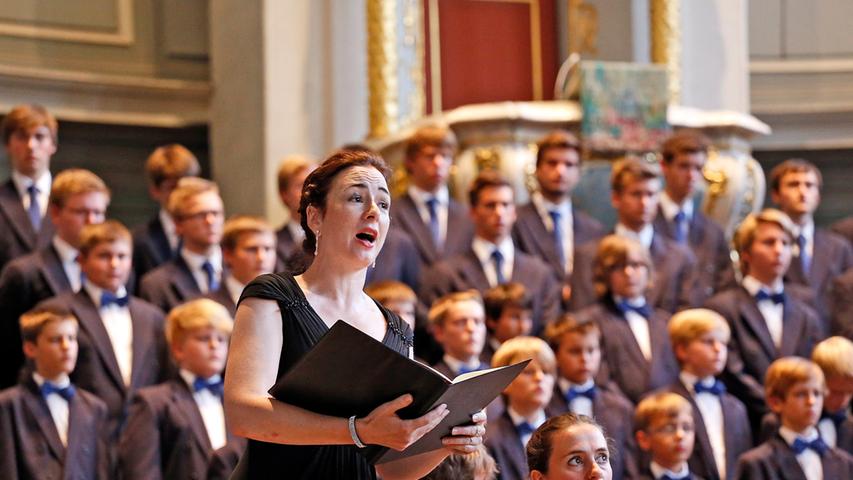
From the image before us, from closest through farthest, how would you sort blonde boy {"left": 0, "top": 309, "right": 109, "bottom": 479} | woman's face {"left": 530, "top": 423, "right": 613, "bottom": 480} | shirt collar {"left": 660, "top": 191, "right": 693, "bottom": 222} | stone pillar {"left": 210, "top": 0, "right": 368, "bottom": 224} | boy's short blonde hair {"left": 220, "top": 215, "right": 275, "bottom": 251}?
woman's face {"left": 530, "top": 423, "right": 613, "bottom": 480} < blonde boy {"left": 0, "top": 309, "right": 109, "bottom": 479} < boy's short blonde hair {"left": 220, "top": 215, "right": 275, "bottom": 251} < shirt collar {"left": 660, "top": 191, "right": 693, "bottom": 222} < stone pillar {"left": 210, "top": 0, "right": 368, "bottom": 224}

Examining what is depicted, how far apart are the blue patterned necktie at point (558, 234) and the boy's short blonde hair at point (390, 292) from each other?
897 mm

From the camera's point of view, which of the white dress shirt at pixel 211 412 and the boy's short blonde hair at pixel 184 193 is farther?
the boy's short blonde hair at pixel 184 193

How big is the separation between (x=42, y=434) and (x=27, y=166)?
149cm

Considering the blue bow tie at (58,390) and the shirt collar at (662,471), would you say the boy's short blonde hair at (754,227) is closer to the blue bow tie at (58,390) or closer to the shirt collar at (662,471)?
the shirt collar at (662,471)

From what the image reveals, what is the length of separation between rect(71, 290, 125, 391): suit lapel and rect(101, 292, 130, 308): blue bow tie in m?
0.04

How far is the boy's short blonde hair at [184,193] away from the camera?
5121 millimetres

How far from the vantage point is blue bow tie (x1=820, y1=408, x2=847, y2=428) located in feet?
15.7

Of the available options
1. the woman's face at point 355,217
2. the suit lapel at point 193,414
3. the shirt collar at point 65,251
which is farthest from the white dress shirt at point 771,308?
the woman's face at point 355,217

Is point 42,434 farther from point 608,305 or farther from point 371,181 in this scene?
point 371,181

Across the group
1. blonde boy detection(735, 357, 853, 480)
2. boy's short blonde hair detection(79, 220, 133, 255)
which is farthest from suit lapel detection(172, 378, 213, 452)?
blonde boy detection(735, 357, 853, 480)

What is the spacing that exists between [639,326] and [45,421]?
6.37 feet

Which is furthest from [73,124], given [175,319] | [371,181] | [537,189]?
[371,181]

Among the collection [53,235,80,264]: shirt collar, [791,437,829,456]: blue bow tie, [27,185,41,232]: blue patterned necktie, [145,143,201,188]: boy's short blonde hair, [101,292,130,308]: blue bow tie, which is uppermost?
[145,143,201,188]: boy's short blonde hair

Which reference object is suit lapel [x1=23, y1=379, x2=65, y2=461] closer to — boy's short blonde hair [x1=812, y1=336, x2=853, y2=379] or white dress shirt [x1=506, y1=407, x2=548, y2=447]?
white dress shirt [x1=506, y1=407, x2=548, y2=447]
